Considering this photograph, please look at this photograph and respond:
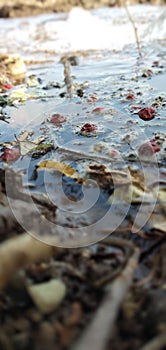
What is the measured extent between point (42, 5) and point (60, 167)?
956 inches

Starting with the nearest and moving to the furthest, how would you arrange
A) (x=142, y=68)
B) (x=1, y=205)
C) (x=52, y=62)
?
(x=1, y=205) < (x=142, y=68) < (x=52, y=62)

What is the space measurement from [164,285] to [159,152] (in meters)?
1.30

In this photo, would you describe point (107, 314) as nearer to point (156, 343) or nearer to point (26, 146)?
point (156, 343)

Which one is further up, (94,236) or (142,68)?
(142,68)

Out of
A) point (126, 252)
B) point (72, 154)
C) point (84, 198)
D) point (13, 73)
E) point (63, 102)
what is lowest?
point (126, 252)

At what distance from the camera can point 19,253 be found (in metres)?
1.54

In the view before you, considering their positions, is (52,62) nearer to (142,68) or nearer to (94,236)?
(142,68)

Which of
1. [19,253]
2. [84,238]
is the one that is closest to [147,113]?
[84,238]

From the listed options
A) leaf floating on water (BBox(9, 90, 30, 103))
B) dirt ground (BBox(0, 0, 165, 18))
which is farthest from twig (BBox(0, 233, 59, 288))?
dirt ground (BBox(0, 0, 165, 18))

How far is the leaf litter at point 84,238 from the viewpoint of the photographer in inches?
50.7

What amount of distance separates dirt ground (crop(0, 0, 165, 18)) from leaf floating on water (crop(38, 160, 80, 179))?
22.3 meters

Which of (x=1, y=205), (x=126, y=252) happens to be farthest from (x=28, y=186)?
(x=126, y=252)

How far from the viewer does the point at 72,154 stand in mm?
2625

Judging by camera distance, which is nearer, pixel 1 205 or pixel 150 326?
pixel 150 326
